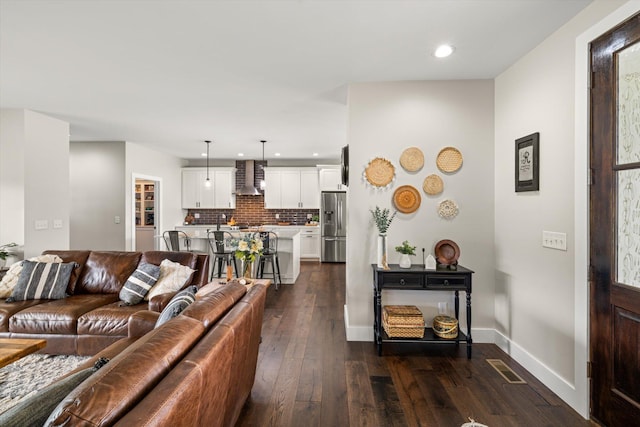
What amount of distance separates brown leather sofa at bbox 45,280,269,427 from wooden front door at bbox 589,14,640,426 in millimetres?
2210

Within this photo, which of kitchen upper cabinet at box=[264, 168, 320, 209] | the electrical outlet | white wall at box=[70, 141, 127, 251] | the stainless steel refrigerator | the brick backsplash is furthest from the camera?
the brick backsplash

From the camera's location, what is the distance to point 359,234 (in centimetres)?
335

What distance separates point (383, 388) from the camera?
2.43 m

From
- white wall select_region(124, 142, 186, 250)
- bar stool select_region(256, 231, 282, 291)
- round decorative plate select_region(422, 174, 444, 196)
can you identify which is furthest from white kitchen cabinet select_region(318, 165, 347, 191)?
round decorative plate select_region(422, 174, 444, 196)

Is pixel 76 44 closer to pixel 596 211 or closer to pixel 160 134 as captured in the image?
pixel 160 134

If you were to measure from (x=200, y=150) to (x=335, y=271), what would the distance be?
13.5ft

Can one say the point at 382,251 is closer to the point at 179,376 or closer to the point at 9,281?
the point at 179,376

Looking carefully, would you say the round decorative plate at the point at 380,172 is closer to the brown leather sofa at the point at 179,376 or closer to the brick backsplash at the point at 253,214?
the brown leather sofa at the point at 179,376

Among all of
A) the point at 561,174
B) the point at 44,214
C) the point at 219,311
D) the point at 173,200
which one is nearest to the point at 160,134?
the point at 44,214

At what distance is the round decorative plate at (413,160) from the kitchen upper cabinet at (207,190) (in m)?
6.00

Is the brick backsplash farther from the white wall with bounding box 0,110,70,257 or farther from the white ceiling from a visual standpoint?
the white ceiling

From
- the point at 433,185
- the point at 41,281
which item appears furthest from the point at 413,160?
the point at 41,281

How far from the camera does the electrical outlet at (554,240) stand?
234 cm

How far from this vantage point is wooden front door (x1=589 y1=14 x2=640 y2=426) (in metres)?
1.81
